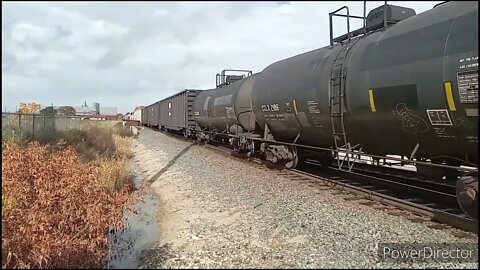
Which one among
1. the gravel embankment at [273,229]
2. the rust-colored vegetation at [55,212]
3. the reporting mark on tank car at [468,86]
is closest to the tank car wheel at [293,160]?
the gravel embankment at [273,229]

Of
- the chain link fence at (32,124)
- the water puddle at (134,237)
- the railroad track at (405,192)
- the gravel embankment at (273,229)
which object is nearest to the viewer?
the gravel embankment at (273,229)

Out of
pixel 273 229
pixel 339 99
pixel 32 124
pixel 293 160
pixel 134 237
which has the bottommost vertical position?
pixel 134 237

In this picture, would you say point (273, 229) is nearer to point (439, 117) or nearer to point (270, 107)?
point (439, 117)

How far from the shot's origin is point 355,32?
9078 millimetres

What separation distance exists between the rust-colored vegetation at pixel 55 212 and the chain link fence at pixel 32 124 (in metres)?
3.47

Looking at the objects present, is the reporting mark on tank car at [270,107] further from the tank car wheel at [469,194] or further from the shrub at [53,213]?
the tank car wheel at [469,194]

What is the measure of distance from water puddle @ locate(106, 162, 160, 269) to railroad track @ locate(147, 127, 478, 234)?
4230mm

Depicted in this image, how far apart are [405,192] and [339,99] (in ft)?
7.93

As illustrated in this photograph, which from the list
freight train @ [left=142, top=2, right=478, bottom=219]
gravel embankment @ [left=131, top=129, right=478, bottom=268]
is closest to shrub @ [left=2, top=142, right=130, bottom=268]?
gravel embankment @ [left=131, top=129, right=478, bottom=268]

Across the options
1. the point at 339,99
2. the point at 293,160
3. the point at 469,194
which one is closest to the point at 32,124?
the point at 293,160

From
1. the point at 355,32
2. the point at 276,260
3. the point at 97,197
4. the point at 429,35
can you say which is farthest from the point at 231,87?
the point at 276,260

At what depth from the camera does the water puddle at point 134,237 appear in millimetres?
5281

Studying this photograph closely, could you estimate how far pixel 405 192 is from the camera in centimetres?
847

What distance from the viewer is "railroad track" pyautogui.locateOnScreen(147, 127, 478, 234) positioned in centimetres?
638
